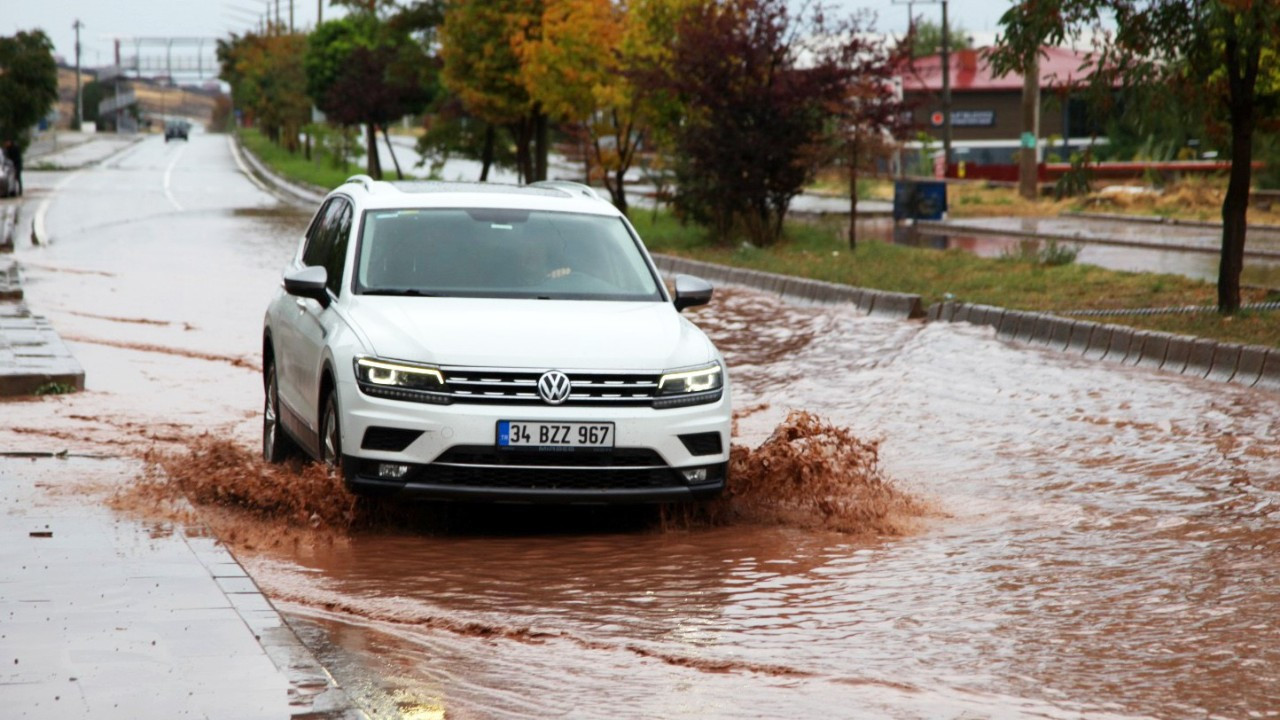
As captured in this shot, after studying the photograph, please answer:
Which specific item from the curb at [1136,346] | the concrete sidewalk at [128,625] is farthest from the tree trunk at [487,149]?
the concrete sidewalk at [128,625]

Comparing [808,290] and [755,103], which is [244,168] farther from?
[808,290]

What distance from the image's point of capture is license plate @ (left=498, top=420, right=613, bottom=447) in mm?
7180

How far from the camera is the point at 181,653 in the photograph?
5.16 metres

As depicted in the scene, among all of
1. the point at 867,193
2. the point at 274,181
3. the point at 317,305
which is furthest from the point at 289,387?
the point at 274,181

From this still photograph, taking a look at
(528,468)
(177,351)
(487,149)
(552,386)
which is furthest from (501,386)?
(487,149)

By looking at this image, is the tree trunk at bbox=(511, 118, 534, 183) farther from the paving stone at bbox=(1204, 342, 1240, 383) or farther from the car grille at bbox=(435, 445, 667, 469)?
the car grille at bbox=(435, 445, 667, 469)

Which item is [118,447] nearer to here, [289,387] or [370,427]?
[289,387]

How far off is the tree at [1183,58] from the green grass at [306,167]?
30.3 meters

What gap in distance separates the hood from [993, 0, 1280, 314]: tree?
834 centimetres

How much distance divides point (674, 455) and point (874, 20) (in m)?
20.0

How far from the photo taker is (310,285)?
8.23 metres

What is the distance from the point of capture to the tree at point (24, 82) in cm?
5531

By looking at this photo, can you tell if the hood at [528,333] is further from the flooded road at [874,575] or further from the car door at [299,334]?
the flooded road at [874,575]

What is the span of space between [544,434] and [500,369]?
33cm
